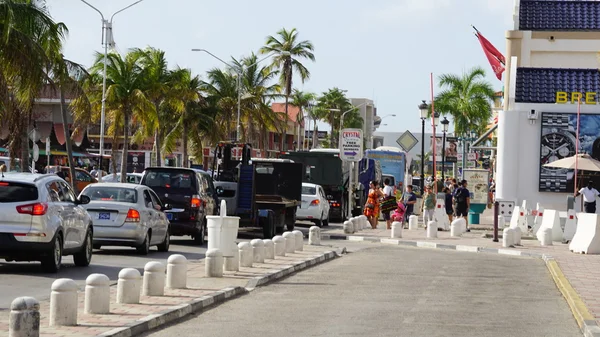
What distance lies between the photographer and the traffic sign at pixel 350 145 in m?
40.9

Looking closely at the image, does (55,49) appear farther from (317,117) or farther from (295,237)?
(317,117)

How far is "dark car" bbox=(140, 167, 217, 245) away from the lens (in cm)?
2761

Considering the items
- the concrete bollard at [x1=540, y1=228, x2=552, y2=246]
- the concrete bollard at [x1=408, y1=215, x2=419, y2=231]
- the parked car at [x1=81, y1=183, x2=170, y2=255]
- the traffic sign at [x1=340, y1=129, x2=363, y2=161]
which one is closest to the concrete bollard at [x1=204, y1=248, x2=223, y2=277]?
the parked car at [x1=81, y1=183, x2=170, y2=255]

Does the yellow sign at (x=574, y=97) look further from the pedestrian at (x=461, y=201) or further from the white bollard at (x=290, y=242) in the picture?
the white bollard at (x=290, y=242)

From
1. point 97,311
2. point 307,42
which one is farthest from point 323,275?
point 307,42

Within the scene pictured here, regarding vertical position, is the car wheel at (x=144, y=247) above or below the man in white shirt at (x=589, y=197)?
below

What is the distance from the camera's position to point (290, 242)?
80.1ft

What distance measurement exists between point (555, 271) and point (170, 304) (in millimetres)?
10599

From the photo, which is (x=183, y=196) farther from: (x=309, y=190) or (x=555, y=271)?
(x=309, y=190)

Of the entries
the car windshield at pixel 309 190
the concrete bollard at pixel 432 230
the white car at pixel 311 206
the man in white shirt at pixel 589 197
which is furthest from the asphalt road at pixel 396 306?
the car windshield at pixel 309 190

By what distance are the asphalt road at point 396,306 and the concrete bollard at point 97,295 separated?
797mm

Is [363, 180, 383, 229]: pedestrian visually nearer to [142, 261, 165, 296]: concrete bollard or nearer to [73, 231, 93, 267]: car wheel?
[73, 231, 93, 267]: car wheel

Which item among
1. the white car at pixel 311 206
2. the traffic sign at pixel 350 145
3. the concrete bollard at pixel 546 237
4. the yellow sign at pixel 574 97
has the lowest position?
the concrete bollard at pixel 546 237

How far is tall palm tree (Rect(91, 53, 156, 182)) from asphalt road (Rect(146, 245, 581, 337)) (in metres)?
35.9
